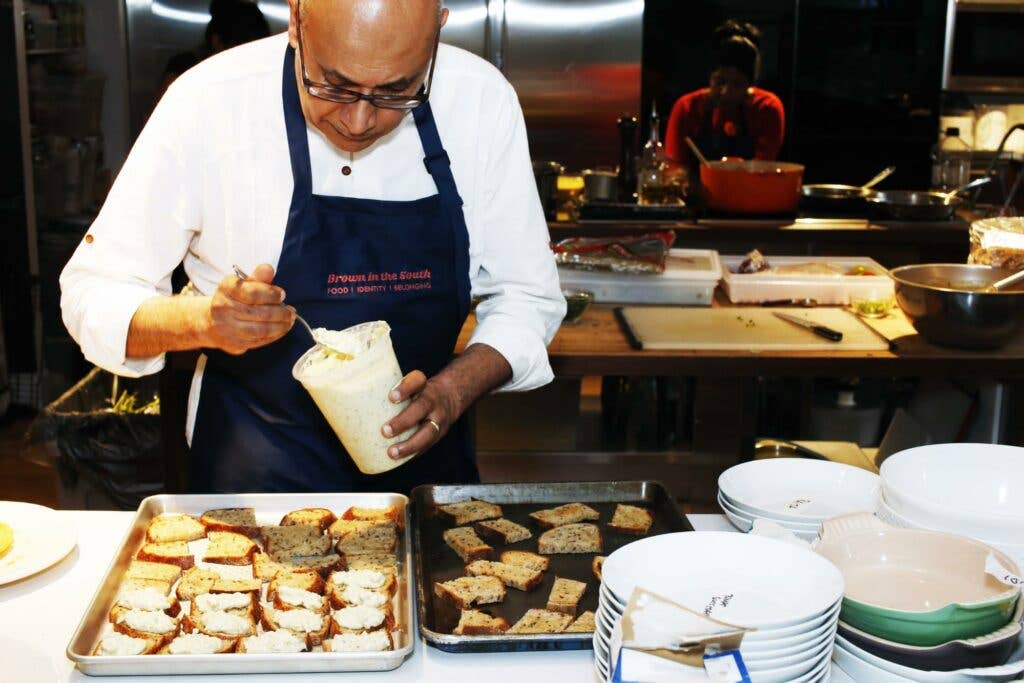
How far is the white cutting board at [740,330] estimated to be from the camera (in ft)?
10.9

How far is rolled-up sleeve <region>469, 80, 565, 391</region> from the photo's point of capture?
242cm

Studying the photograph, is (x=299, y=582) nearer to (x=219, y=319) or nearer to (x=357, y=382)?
(x=357, y=382)

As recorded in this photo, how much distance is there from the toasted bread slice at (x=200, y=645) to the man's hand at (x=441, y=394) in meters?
0.39

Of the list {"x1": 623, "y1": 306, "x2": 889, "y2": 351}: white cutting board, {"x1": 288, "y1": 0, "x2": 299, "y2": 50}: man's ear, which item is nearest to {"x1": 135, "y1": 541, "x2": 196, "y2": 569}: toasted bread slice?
{"x1": 288, "y1": 0, "x2": 299, "y2": 50}: man's ear

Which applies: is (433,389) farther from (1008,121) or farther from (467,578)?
(1008,121)

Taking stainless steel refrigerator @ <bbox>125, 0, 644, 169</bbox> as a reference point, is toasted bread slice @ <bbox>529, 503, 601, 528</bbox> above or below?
below

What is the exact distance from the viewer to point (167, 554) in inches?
74.5

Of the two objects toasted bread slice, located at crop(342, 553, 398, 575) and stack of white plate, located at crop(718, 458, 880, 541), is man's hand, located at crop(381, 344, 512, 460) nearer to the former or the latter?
toasted bread slice, located at crop(342, 553, 398, 575)

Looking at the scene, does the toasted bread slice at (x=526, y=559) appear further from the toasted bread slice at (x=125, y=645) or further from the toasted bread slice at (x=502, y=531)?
the toasted bread slice at (x=125, y=645)

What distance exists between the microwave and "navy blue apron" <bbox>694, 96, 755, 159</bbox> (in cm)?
137

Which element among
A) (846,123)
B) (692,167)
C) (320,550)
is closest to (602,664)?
(320,550)

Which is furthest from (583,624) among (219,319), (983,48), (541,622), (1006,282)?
(983,48)

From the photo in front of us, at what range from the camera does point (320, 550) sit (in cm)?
194

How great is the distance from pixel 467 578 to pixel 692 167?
15.9 ft
